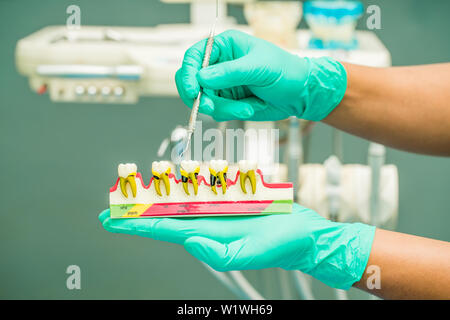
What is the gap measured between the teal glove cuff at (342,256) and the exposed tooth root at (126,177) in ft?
1.23

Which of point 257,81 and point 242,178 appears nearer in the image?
point 242,178

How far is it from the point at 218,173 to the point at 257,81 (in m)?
0.24

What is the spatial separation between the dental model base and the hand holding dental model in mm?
21

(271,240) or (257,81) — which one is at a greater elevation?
(257,81)

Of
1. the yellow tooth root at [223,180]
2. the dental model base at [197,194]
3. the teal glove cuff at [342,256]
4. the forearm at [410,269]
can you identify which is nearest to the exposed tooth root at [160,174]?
the dental model base at [197,194]

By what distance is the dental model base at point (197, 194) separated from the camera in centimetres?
97

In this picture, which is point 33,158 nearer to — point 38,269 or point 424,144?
point 38,269

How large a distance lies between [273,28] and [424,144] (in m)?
0.76

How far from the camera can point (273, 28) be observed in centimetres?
179

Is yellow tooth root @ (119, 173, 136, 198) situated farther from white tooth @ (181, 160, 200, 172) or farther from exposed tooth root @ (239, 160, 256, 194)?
exposed tooth root @ (239, 160, 256, 194)

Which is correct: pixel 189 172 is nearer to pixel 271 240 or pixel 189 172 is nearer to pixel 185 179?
pixel 185 179

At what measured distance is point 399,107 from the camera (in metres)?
1.22

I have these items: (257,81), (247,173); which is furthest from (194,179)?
(257,81)
